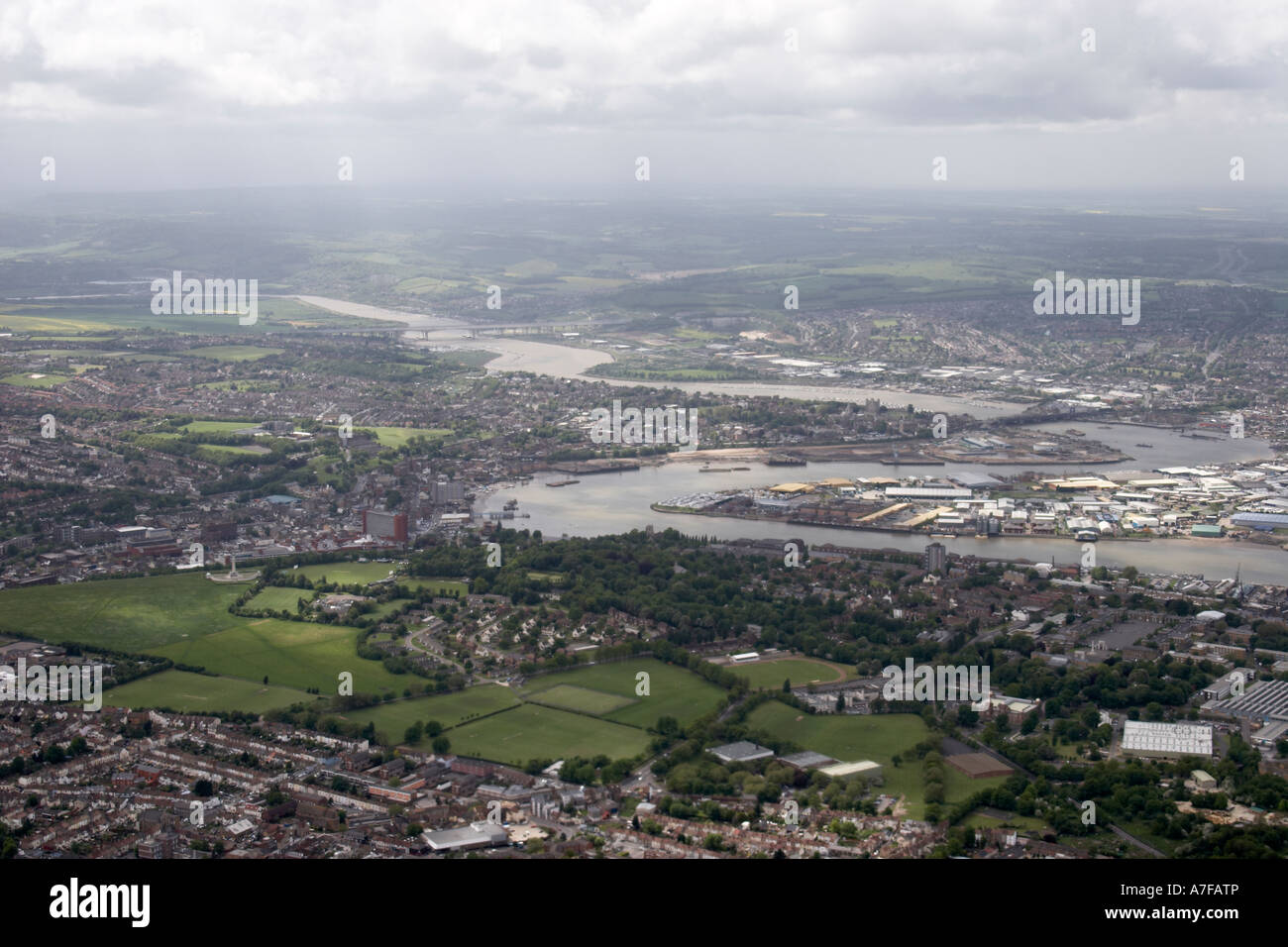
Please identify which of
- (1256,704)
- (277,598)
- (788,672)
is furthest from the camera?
(277,598)

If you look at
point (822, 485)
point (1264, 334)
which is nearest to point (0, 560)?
point (822, 485)

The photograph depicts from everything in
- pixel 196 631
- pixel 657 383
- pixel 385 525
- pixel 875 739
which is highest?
pixel 657 383

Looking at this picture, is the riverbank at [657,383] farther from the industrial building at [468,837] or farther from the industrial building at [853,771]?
the industrial building at [468,837]

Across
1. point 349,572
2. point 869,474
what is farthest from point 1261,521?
point 349,572

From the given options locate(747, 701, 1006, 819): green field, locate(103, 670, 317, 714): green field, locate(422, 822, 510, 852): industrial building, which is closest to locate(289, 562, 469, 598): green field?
locate(103, 670, 317, 714): green field

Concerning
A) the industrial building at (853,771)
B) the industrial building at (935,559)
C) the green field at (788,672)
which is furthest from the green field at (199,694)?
the industrial building at (935,559)

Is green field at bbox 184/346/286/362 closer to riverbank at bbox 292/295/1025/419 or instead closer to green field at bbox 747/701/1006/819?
riverbank at bbox 292/295/1025/419

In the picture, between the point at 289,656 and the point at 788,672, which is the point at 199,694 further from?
the point at 788,672
